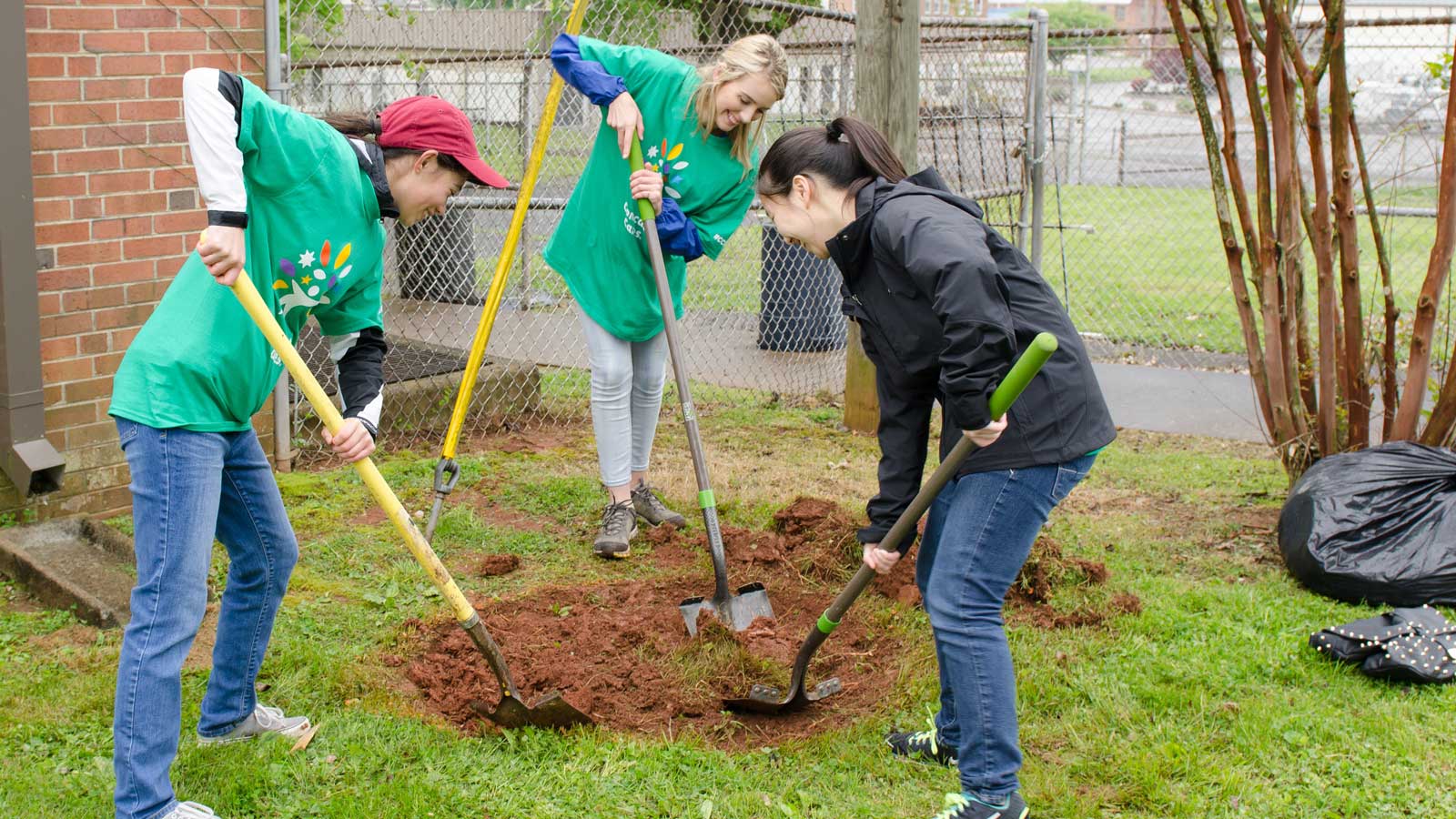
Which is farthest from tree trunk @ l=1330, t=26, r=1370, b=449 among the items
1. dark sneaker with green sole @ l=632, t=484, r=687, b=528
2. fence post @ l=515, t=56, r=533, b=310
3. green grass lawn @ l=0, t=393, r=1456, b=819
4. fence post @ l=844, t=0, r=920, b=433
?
fence post @ l=515, t=56, r=533, b=310

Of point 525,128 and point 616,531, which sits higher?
point 525,128

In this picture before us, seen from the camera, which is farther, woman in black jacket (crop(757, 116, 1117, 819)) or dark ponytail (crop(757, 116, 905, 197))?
dark ponytail (crop(757, 116, 905, 197))

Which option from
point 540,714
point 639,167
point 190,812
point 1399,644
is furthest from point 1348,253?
point 190,812

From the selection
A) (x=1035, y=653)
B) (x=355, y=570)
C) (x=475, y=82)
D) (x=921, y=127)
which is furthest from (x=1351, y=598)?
(x=475, y=82)

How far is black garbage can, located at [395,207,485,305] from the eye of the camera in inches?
329

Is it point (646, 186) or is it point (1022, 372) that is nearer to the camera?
point (1022, 372)

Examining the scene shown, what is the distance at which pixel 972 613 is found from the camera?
9.24ft

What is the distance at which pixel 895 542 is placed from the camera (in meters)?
2.95

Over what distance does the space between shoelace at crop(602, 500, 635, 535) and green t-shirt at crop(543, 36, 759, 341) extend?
64cm

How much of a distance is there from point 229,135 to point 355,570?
2169 millimetres

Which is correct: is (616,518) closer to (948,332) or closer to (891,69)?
(948,332)

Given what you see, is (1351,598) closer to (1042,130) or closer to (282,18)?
(1042,130)

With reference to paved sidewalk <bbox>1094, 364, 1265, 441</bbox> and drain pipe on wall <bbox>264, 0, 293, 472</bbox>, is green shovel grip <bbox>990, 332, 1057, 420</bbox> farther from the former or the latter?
paved sidewalk <bbox>1094, 364, 1265, 441</bbox>

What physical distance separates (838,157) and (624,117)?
5.55ft
